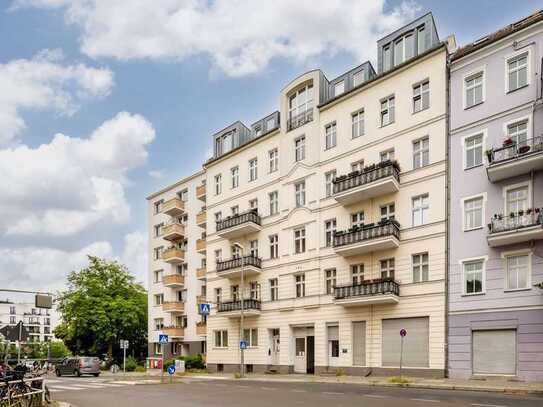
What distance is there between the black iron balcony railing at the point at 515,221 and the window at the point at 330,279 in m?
11.5

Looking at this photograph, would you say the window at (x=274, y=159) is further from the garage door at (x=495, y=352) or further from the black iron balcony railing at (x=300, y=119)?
the garage door at (x=495, y=352)

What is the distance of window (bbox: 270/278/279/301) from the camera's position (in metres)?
41.6

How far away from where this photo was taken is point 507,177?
28.2 m

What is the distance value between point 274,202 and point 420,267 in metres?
14.0

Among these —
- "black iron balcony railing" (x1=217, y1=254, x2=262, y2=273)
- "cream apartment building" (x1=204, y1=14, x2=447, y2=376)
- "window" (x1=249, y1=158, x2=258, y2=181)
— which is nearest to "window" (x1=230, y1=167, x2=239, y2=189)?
"cream apartment building" (x1=204, y1=14, x2=447, y2=376)

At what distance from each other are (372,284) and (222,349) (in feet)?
56.6

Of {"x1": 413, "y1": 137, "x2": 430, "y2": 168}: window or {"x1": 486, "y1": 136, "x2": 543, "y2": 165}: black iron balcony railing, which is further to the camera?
{"x1": 413, "y1": 137, "x2": 430, "y2": 168}: window

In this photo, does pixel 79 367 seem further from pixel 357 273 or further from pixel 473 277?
pixel 473 277

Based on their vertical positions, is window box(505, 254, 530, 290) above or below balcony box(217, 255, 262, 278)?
above

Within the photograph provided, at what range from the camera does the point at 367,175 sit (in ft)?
111

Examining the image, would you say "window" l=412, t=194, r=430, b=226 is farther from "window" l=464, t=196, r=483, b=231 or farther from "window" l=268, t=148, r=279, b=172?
"window" l=268, t=148, r=279, b=172

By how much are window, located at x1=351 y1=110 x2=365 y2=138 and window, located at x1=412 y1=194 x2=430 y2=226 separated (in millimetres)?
6048

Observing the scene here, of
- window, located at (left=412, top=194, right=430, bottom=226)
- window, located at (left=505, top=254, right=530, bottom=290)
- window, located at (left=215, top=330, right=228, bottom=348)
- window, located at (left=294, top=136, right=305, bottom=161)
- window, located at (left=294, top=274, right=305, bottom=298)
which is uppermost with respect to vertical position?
window, located at (left=294, top=136, right=305, bottom=161)

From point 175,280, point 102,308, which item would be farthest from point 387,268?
point 102,308
